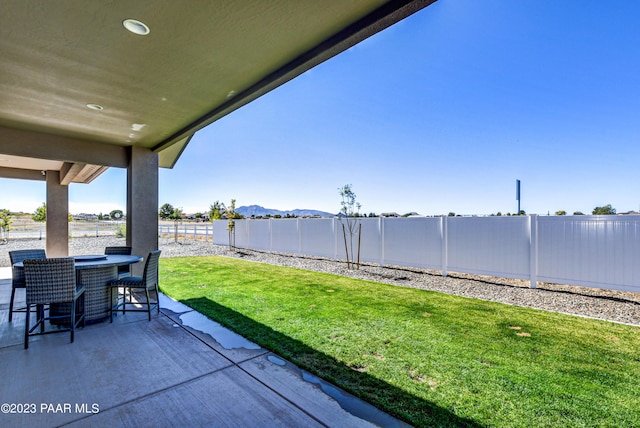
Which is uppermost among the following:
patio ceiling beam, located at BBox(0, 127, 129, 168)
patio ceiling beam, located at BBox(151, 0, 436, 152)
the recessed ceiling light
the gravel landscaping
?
the recessed ceiling light

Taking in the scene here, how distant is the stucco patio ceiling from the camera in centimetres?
224

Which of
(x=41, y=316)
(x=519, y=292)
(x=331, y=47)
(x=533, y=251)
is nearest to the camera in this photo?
(x=331, y=47)

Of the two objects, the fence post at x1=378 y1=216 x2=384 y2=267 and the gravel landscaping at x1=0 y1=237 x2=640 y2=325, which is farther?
the fence post at x1=378 y1=216 x2=384 y2=267

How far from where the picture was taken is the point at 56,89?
3586 millimetres

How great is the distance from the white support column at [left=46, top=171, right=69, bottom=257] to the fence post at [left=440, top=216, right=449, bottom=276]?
40.4ft

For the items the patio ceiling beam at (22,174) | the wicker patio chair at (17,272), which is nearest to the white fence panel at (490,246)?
the wicker patio chair at (17,272)

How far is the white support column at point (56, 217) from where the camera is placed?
994cm

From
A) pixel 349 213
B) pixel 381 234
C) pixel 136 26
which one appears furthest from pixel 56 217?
pixel 381 234

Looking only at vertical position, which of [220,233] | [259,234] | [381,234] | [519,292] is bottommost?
[519,292]

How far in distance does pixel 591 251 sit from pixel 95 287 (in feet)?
28.3

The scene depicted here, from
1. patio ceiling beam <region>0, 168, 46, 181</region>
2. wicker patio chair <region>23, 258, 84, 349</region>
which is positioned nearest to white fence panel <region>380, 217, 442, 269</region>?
wicker patio chair <region>23, 258, 84, 349</region>

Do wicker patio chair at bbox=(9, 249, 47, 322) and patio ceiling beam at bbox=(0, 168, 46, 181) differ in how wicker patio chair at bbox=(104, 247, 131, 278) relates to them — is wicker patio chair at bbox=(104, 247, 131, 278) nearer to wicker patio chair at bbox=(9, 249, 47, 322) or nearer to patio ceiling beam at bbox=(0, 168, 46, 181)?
wicker patio chair at bbox=(9, 249, 47, 322)

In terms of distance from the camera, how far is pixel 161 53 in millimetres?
2846

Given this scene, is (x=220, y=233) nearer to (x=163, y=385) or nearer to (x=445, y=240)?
(x=445, y=240)
